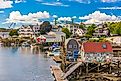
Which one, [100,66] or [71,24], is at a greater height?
[100,66]

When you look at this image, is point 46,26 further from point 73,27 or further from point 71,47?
point 71,47

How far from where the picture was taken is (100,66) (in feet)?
54.4

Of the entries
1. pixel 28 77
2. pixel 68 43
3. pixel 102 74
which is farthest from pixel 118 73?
pixel 68 43

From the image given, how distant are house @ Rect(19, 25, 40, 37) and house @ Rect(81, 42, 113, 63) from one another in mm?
31994

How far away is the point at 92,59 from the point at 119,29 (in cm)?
1859

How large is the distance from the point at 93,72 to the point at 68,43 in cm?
681

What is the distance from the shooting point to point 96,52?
714 inches

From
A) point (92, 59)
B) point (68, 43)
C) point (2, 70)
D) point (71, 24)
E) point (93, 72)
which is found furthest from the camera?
point (71, 24)

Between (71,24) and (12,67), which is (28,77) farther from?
(71,24)

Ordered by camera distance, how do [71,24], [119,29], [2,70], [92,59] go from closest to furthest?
[92,59]
[2,70]
[119,29]
[71,24]

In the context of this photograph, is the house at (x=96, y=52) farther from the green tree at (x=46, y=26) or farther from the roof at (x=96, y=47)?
the green tree at (x=46, y=26)

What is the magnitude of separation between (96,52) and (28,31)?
109ft

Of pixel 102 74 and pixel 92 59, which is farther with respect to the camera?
pixel 92 59

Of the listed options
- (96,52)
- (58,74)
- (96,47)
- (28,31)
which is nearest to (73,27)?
(28,31)
